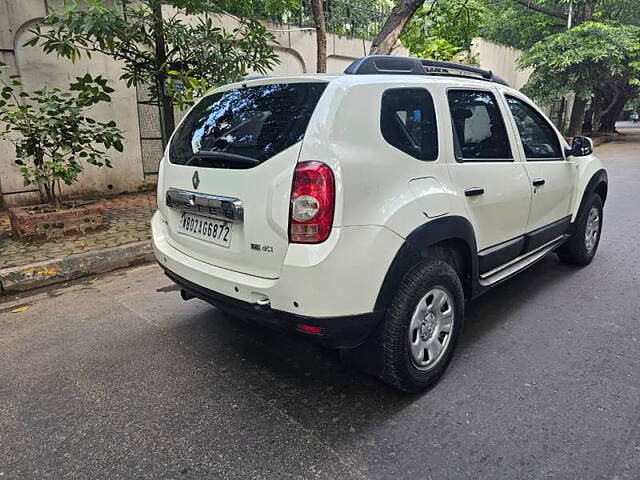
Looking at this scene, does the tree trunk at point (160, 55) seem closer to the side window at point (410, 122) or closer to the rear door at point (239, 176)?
the rear door at point (239, 176)

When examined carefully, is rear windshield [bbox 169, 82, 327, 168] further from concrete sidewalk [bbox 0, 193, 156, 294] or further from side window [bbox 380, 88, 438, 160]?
concrete sidewalk [bbox 0, 193, 156, 294]

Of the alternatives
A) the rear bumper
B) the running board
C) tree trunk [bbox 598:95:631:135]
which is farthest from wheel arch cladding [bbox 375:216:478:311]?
tree trunk [bbox 598:95:631:135]

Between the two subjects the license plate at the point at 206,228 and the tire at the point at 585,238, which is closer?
the license plate at the point at 206,228

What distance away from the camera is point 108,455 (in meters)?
2.10

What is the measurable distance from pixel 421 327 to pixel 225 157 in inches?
56.4

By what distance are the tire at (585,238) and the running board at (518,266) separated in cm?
31

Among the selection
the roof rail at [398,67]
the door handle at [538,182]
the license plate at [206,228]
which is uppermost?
the roof rail at [398,67]

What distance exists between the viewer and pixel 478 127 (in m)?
3.05

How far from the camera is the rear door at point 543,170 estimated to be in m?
3.52

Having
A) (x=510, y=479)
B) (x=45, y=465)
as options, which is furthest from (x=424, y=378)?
(x=45, y=465)

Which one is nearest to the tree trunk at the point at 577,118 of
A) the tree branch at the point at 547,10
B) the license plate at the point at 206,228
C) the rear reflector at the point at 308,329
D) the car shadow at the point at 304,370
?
the tree branch at the point at 547,10

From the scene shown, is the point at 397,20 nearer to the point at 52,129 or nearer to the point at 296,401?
the point at 52,129

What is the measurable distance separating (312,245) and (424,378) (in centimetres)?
106

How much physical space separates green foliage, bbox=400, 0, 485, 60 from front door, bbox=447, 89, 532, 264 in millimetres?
5741
